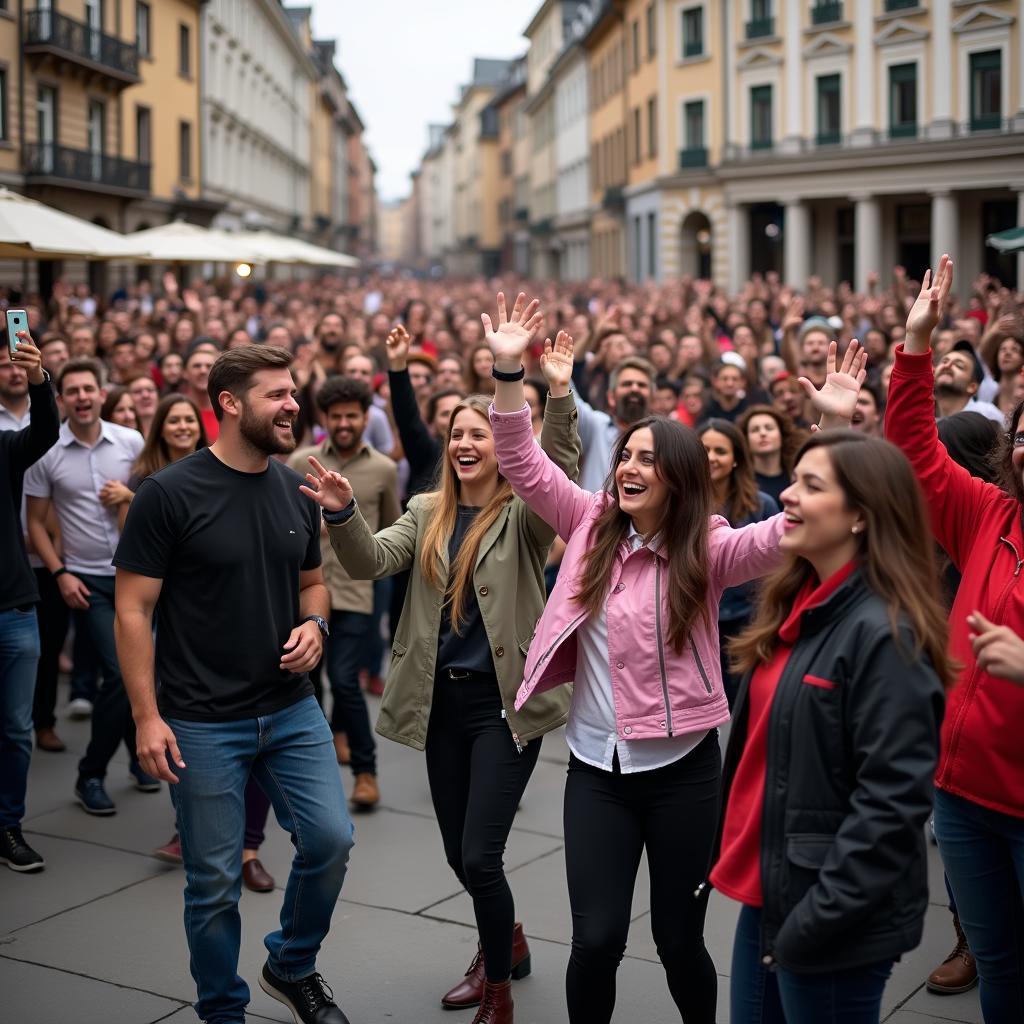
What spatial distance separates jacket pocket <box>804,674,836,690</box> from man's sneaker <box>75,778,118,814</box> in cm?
472

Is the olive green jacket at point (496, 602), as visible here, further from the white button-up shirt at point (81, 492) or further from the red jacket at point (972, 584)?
the white button-up shirt at point (81, 492)

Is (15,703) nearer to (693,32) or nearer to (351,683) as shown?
(351,683)

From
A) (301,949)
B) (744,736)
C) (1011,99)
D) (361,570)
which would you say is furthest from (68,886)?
(1011,99)

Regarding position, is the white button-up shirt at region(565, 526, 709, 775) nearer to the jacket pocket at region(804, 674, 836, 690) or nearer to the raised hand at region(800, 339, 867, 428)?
the raised hand at region(800, 339, 867, 428)

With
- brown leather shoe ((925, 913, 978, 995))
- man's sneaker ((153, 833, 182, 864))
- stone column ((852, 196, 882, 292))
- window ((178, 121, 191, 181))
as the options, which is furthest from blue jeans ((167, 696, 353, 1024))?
window ((178, 121, 191, 181))

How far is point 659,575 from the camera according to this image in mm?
4020

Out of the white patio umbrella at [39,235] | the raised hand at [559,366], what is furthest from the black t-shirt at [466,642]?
the white patio umbrella at [39,235]

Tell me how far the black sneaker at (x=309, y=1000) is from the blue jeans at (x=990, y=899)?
1.97m

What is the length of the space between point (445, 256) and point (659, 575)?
144m

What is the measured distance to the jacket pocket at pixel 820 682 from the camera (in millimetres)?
3025

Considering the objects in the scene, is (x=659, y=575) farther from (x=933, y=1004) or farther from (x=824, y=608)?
(x=933, y=1004)

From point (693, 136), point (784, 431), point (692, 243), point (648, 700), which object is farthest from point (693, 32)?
point (648, 700)

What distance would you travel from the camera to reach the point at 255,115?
187 ft

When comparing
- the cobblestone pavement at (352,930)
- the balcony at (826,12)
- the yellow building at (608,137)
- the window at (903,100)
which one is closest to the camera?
the cobblestone pavement at (352,930)
